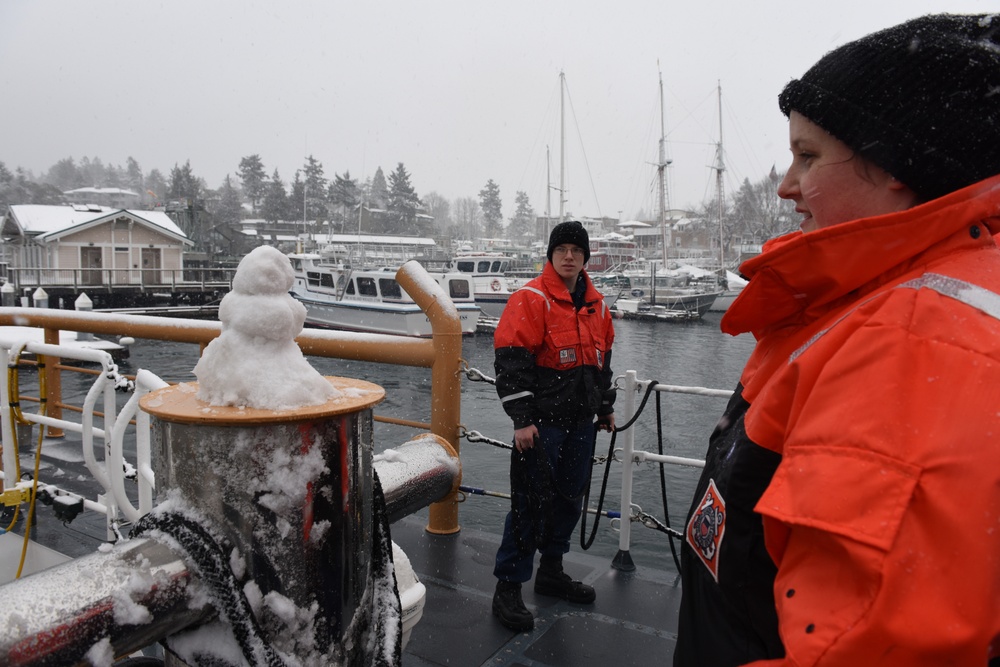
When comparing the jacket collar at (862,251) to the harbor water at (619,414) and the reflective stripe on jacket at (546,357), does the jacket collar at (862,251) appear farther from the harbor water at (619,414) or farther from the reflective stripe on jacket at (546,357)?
the harbor water at (619,414)

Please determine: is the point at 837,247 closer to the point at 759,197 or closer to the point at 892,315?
the point at 892,315

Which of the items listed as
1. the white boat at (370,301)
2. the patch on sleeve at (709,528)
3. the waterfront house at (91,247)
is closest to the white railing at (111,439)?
the patch on sleeve at (709,528)

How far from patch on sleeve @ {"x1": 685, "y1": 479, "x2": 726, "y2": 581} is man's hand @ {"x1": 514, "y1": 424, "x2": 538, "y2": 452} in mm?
1809

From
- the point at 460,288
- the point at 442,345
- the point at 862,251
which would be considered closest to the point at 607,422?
the point at 442,345

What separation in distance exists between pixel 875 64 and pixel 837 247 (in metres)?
0.32

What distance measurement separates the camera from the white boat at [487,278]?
3381 centimetres

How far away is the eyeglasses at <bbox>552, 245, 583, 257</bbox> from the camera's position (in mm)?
3311

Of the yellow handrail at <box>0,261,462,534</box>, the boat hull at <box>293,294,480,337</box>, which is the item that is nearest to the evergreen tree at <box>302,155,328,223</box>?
the boat hull at <box>293,294,480,337</box>

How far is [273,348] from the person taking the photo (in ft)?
4.76

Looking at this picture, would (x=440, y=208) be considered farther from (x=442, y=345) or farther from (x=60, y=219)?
(x=442, y=345)

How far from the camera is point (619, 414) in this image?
1340 centimetres

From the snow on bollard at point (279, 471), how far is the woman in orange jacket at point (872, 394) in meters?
0.75

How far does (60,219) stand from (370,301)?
22273 mm

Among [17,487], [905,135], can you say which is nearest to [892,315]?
[905,135]
